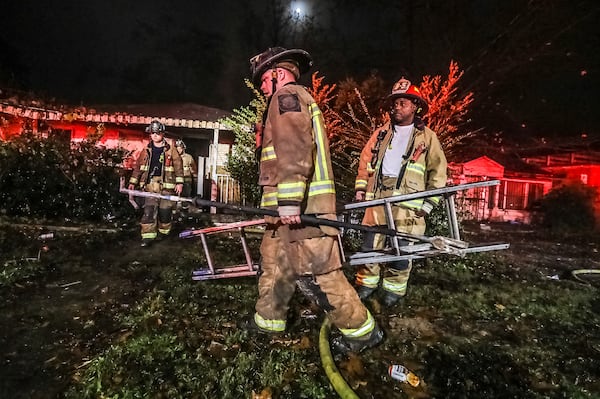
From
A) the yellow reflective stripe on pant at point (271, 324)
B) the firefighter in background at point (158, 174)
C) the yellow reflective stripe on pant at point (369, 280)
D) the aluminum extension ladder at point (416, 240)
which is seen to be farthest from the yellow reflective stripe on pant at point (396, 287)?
the firefighter in background at point (158, 174)

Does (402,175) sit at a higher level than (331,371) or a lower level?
higher

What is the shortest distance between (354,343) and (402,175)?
1799 millimetres

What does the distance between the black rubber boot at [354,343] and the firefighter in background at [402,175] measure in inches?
40.3

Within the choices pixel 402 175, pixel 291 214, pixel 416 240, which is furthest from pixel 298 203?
pixel 402 175

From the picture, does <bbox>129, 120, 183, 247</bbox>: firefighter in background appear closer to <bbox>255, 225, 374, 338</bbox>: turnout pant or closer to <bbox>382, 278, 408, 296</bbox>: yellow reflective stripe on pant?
<bbox>255, 225, 374, 338</bbox>: turnout pant

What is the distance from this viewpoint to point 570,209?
13.9 metres

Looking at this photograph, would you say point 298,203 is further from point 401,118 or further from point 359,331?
point 401,118

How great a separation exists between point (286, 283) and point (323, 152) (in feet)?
3.52

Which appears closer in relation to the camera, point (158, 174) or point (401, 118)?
point (401, 118)

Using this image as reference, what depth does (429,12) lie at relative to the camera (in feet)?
65.2

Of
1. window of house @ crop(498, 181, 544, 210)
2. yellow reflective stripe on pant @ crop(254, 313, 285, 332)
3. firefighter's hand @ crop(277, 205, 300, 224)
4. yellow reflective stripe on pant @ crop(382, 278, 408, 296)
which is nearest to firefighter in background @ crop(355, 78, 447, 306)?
yellow reflective stripe on pant @ crop(382, 278, 408, 296)

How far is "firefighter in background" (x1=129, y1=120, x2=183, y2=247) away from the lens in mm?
6750

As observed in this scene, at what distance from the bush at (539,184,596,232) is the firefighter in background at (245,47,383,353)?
14.2 metres

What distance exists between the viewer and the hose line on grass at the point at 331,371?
2.37m
